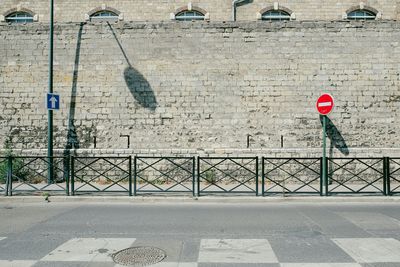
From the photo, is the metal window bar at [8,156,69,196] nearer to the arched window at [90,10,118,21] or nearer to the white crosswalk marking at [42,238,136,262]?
the white crosswalk marking at [42,238,136,262]

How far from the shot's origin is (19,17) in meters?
17.9

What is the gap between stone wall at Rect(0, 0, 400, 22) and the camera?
56.7 ft

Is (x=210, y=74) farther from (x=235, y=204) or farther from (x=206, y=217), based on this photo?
(x=206, y=217)

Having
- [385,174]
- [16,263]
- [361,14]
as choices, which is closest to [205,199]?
[385,174]

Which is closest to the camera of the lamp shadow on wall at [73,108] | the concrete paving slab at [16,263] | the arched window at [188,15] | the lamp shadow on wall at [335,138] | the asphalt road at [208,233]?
the concrete paving slab at [16,263]

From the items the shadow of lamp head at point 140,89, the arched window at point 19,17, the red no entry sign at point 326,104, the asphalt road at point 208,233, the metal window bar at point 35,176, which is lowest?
the asphalt road at point 208,233

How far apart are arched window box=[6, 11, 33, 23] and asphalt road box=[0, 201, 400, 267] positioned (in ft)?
44.0

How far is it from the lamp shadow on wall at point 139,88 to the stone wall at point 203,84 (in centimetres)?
4

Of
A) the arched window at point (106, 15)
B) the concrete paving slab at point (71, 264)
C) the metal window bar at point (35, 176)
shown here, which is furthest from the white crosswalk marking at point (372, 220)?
the arched window at point (106, 15)

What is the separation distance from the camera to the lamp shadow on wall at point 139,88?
11859 millimetres

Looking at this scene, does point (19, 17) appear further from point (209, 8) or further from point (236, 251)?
point (236, 251)

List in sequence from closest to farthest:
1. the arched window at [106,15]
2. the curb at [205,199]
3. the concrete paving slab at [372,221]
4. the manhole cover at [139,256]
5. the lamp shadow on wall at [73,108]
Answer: the manhole cover at [139,256]
the concrete paving slab at [372,221]
the curb at [205,199]
the lamp shadow on wall at [73,108]
the arched window at [106,15]

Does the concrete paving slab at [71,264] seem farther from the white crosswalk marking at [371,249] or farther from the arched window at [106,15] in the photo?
the arched window at [106,15]

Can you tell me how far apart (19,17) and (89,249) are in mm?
17597
